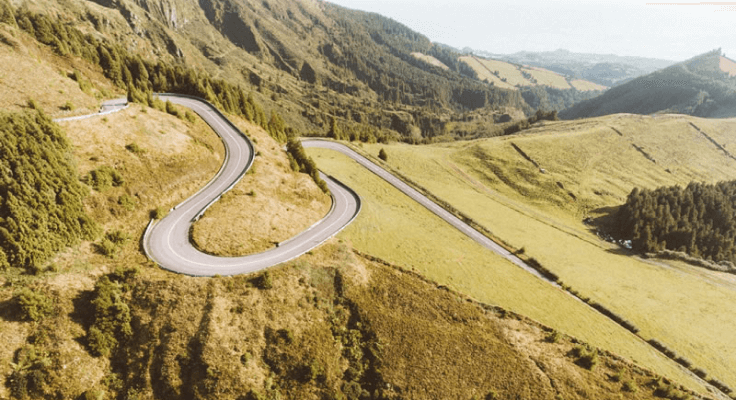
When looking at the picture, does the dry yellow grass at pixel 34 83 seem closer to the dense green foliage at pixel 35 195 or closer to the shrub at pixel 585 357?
the dense green foliage at pixel 35 195

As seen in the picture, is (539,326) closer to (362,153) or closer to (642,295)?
(642,295)

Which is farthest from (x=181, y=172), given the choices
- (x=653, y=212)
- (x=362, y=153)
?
(x=653, y=212)

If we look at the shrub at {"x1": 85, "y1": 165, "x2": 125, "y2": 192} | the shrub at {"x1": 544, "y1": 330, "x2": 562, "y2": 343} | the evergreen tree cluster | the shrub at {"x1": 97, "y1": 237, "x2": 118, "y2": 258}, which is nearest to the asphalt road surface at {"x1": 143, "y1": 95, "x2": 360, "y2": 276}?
the shrub at {"x1": 97, "y1": 237, "x2": 118, "y2": 258}

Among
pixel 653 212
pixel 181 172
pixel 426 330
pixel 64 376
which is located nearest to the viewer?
pixel 64 376

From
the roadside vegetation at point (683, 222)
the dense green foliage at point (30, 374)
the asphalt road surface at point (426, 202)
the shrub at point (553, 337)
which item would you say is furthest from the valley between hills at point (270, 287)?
the roadside vegetation at point (683, 222)

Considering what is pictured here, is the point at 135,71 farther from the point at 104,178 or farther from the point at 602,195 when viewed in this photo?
the point at 602,195

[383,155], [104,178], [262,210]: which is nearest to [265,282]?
[262,210]
